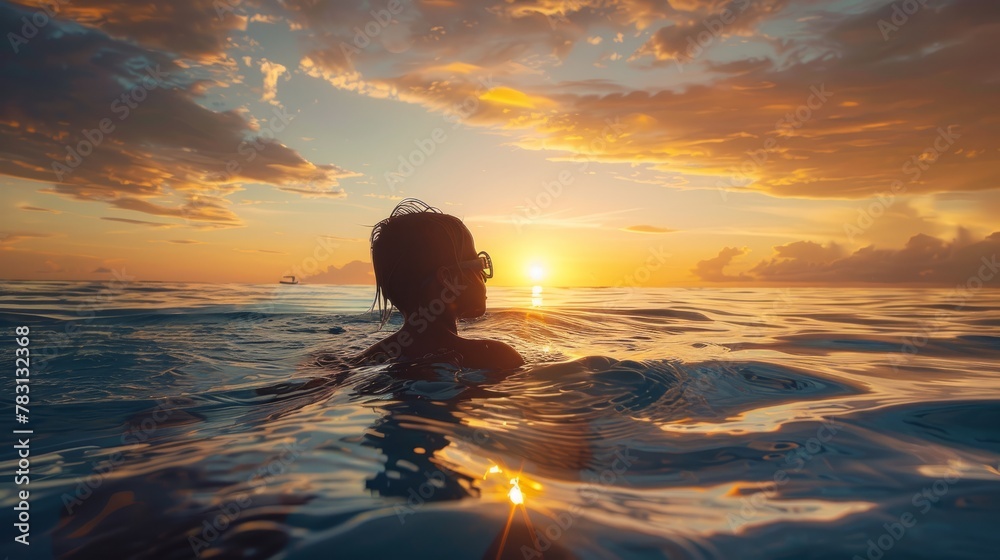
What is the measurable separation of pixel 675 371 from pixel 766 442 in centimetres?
182

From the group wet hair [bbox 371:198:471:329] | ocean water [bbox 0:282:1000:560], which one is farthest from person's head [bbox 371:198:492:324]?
ocean water [bbox 0:282:1000:560]

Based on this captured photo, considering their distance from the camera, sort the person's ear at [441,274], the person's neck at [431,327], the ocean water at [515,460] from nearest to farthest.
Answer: the ocean water at [515,460], the person's ear at [441,274], the person's neck at [431,327]

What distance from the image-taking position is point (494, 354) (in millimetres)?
4133

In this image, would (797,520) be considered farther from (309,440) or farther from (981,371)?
(981,371)

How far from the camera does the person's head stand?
13.1ft

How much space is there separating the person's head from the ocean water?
22.6 inches

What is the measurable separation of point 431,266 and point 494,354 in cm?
94

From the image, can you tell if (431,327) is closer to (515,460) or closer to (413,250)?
(413,250)

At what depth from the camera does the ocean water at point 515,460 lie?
1501 mm

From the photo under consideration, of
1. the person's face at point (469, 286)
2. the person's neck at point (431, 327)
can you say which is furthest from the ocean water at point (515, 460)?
the person's face at point (469, 286)

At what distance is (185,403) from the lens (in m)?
3.59

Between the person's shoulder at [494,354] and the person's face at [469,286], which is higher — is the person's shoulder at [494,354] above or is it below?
below

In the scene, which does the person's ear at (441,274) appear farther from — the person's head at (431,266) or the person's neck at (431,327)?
the person's neck at (431,327)

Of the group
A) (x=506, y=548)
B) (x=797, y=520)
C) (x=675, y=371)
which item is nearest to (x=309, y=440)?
(x=506, y=548)
